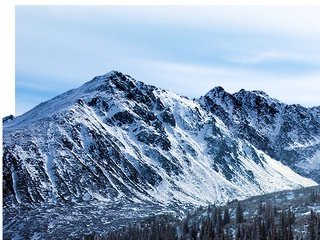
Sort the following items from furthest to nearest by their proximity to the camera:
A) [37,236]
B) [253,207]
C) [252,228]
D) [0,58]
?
1. [37,236]
2. [253,207]
3. [252,228]
4. [0,58]

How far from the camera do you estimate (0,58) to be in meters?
16.3

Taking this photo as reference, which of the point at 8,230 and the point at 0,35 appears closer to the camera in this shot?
the point at 0,35

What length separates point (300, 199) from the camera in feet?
453

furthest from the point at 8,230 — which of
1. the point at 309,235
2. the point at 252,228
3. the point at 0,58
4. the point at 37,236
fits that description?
the point at 0,58

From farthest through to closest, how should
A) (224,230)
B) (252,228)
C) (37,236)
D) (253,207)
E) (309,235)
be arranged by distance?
(37,236) < (253,207) < (224,230) < (252,228) < (309,235)

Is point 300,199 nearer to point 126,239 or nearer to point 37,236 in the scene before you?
point 126,239

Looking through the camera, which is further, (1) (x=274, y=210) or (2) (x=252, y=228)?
(1) (x=274, y=210)

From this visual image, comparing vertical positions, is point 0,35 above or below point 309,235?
above

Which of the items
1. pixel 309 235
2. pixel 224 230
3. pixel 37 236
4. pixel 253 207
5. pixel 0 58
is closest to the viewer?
pixel 0 58

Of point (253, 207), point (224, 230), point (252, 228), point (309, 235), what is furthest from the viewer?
point (253, 207)

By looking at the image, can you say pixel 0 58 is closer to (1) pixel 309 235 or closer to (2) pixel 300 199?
(1) pixel 309 235

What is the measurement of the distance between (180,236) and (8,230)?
3641 inches

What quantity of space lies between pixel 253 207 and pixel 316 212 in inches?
1305

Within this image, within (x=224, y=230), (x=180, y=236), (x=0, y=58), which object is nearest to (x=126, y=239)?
(x=180, y=236)
